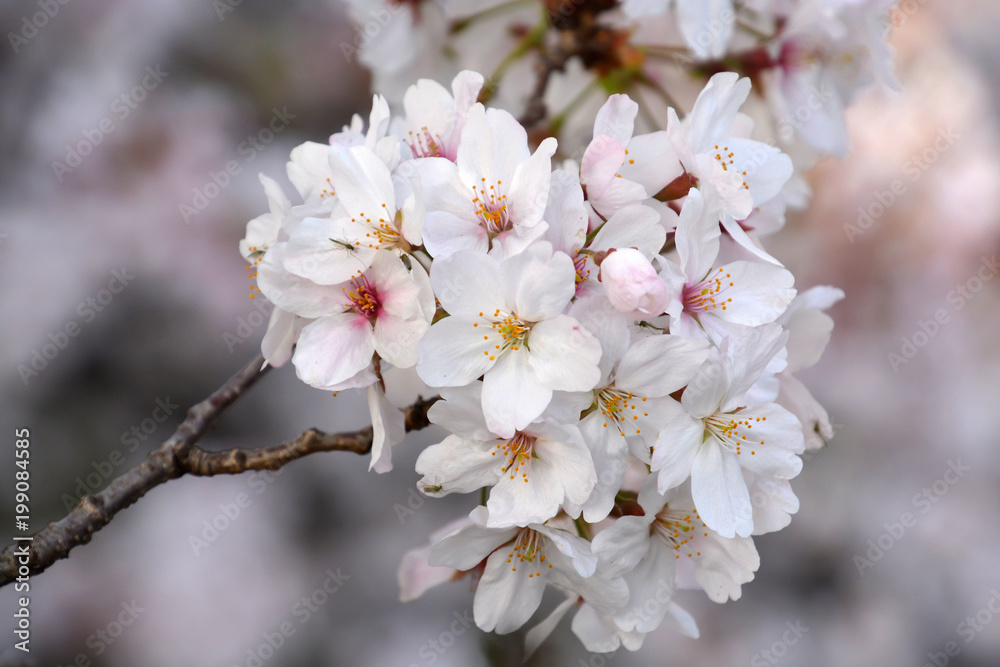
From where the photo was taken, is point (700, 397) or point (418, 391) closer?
point (700, 397)

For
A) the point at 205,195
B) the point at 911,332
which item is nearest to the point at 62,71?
the point at 205,195

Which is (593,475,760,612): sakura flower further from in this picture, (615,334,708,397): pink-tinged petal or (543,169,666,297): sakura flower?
(543,169,666,297): sakura flower

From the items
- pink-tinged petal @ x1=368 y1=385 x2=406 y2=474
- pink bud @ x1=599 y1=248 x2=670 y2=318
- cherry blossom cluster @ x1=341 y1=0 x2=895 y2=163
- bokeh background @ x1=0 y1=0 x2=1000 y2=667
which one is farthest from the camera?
bokeh background @ x1=0 y1=0 x2=1000 y2=667

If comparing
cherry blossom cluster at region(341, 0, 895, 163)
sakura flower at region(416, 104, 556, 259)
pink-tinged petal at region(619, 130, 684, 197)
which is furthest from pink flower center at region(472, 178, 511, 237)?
cherry blossom cluster at region(341, 0, 895, 163)

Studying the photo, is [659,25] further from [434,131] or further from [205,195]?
[205,195]

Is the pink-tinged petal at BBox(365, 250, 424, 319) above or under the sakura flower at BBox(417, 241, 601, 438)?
above

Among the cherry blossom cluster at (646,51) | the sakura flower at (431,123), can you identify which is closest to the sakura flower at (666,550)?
the sakura flower at (431,123)
